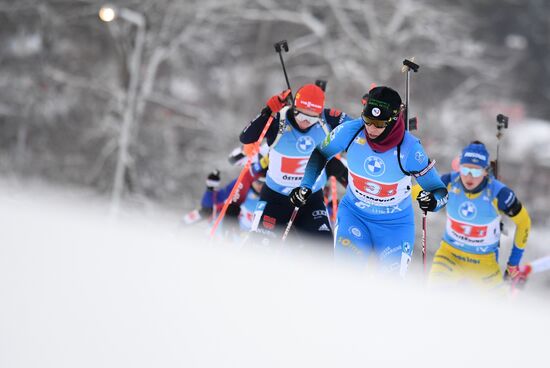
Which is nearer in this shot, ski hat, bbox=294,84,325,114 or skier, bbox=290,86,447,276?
skier, bbox=290,86,447,276

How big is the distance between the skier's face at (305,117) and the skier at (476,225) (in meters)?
1.78

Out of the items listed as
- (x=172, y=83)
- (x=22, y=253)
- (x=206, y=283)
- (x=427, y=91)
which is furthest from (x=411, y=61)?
(x=172, y=83)

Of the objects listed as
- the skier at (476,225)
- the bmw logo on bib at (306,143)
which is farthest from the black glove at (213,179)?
the skier at (476,225)

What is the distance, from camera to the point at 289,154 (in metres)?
6.54

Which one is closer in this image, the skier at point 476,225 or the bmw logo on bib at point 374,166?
the bmw logo on bib at point 374,166

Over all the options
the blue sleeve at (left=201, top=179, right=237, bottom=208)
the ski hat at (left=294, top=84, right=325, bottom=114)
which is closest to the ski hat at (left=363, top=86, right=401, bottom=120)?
the ski hat at (left=294, top=84, right=325, bottom=114)

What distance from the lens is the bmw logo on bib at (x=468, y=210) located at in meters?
7.11

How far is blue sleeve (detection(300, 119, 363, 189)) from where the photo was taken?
5371 millimetres

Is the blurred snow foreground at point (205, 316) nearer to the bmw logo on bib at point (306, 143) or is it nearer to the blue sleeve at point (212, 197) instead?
the bmw logo on bib at point (306, 143)

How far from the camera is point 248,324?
107 inches

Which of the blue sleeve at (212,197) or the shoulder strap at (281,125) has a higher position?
the shoulder strap at (281,125)

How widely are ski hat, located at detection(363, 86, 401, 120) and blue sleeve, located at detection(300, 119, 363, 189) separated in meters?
0.35

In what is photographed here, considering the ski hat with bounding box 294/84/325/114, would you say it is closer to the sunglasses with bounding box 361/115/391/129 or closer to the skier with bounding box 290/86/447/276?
the skier with bounding box 290/86/447/276

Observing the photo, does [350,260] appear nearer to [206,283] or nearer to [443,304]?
[443,304]
